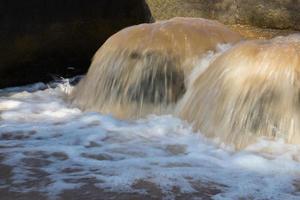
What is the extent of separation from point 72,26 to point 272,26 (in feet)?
9.28

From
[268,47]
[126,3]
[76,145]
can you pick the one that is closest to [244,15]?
[126,3]

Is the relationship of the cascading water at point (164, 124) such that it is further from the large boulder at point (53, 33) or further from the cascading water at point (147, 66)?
the large boulder at point (53, 33)

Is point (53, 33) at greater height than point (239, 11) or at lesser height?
lesser

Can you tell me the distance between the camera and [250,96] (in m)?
5.07

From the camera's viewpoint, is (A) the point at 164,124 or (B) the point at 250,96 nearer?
(B) the point at 250,96

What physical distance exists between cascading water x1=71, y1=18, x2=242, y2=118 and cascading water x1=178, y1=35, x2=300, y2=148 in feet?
1.33

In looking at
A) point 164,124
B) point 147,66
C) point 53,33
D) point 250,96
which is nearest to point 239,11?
point 53,33

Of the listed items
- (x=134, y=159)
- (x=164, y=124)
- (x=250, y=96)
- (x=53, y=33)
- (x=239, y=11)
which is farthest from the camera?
(x=239, y=11)

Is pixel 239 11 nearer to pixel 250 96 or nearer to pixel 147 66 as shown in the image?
pixel 147 66

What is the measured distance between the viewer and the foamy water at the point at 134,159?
151 inches

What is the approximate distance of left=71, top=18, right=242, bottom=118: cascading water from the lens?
6.04 metres

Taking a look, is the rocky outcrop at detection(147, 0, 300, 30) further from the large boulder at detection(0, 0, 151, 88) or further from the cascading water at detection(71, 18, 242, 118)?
the cascading water at detection(71, 18, 242, 118)

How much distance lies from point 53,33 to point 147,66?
2.07 meters

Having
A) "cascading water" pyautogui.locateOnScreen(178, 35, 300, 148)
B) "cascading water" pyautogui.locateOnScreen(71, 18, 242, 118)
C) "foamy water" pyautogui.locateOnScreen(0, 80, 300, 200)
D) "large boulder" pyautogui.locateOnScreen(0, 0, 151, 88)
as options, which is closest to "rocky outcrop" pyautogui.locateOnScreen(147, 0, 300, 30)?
"large boulder" pyautogui.locateOnScreen(0, 0, 151, 88)
